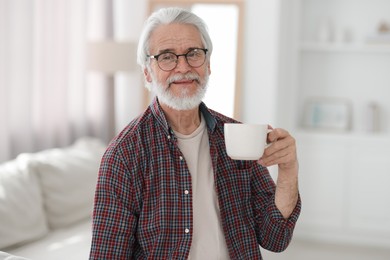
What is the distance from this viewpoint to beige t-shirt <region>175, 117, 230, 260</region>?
5.47 feet

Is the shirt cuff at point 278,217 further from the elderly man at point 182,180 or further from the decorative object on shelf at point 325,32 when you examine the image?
the decorative object on shelf at point 325,32

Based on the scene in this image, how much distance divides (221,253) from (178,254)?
0.47 ft

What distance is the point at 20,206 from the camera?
8.34 feet

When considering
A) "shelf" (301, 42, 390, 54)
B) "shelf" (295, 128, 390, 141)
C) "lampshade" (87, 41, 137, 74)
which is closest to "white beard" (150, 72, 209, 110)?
"lampshade" (87, 41, 137, 74)

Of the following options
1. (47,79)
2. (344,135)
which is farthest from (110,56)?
(344,135)

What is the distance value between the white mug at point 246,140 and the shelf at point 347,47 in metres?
3.05

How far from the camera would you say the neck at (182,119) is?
175 cm

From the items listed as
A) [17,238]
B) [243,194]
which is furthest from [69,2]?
[243,194]

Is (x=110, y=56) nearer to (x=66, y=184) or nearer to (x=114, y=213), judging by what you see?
(x=66, y=184)

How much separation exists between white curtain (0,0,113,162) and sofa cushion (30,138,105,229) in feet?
1.87

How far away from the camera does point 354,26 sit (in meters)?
4.49

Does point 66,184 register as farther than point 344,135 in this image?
No

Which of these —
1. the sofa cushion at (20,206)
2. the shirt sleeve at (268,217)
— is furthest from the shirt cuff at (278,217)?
the sofa cushion at (20,206)

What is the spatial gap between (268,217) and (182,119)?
0.37 meters
